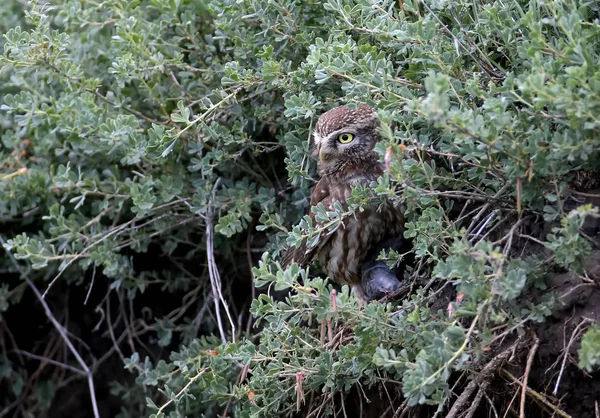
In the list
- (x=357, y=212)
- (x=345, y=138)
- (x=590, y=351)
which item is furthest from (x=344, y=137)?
(x=590, y=351)

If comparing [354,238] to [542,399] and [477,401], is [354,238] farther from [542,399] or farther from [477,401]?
[542,399]

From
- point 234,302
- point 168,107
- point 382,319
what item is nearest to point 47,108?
point 168,107

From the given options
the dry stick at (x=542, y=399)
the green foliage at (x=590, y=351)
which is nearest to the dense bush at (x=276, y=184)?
the green foliage at (x=590, y=351)

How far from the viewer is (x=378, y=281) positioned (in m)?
3.10

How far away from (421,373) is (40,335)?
3.28 metres

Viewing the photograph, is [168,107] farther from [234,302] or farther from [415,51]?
[415,51]

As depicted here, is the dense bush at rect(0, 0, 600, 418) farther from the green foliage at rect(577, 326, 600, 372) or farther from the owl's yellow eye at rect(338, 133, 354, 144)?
the owl's yellow eye at rect(338, 133, 354, 144)

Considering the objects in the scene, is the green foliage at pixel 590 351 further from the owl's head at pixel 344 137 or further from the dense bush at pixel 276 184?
the owl's head at pixel 344 137

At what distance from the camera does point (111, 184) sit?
145 inches

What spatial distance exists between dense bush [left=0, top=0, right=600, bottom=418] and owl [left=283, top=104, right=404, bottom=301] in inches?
3.9

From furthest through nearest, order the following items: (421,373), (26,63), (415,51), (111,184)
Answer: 1. (111,184)
2. (26,63)
3. (415,51)
4. (421,373)

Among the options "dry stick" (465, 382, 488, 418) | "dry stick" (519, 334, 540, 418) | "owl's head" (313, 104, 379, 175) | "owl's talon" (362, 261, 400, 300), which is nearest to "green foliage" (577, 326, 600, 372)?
"dry stick" (519, 334, 540, 418)

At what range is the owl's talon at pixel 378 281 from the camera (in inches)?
119

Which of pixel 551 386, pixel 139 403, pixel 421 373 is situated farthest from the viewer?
pixel 139 403
